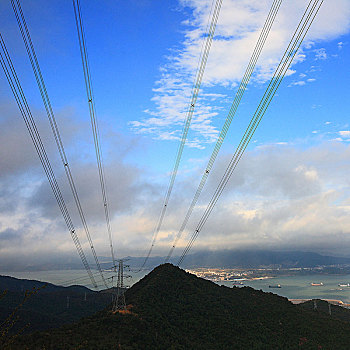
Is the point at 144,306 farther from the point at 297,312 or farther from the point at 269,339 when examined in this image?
the point at 297,312

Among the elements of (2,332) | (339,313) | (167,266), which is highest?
(167,266)

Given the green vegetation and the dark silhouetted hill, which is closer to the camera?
→ the green vegetation

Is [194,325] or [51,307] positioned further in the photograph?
[51,307]

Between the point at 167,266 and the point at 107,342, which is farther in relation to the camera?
the point at 167,266

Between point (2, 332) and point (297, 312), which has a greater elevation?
point (2, 332)

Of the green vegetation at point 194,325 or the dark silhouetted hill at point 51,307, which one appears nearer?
the green vegetation at point 194,325

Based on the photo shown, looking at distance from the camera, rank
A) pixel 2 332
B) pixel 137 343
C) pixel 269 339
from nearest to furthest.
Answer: pixel 2 332 → pixel 137 343 → pixel 269 339

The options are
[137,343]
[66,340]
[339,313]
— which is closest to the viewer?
[66,340]

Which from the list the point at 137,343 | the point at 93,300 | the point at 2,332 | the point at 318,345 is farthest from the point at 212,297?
the point at 93,300
